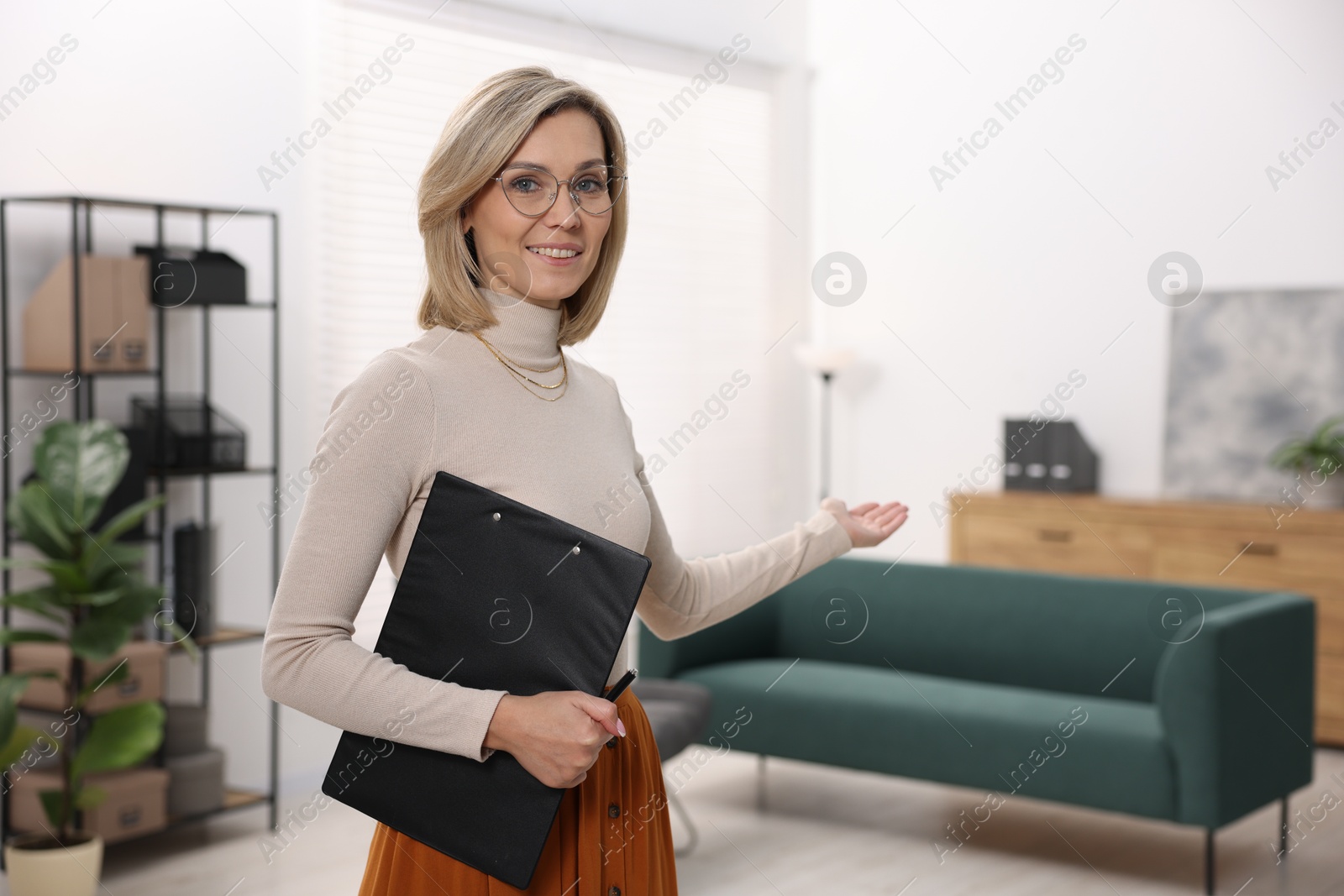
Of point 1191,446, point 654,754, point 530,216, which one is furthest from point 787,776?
point 530,216

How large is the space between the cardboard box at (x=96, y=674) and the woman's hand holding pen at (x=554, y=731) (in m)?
2.81

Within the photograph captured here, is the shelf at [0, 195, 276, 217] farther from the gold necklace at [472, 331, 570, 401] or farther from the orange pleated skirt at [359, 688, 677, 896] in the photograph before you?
the orange pleated skirt at [359, 688, 677, 896]

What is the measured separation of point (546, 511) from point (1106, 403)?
5.26 meters

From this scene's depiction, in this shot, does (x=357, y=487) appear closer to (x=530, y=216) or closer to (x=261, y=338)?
(x=530, y=216)

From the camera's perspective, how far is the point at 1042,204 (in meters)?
6.25

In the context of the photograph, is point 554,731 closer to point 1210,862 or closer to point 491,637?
point 491,637

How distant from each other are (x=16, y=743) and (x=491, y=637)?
8.86ft

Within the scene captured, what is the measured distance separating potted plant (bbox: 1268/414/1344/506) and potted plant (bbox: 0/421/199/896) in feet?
14.3

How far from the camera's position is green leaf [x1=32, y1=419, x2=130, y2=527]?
136 inches

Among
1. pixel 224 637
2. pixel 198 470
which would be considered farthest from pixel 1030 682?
pixel 198 470

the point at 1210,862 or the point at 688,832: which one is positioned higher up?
the point at 1210,862

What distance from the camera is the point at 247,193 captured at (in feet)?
14.5

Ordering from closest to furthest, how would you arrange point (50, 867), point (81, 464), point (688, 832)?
point (50, 867) → point (81, 464) → point (688, 832)

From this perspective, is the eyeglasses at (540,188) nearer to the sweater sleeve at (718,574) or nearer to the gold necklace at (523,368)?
the gold necklace at (523,368)
